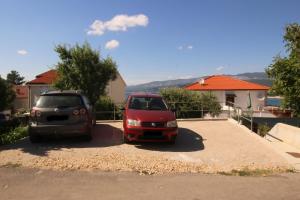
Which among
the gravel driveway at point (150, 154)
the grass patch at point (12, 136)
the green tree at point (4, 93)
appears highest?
the green tree at point (4, 93)

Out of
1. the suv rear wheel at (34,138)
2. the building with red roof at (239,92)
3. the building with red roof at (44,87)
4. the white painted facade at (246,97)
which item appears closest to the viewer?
the suv rear wheel at (34,138)

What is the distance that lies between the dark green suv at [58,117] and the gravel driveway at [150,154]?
0.42 m

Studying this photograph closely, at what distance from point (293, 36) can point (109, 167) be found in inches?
604

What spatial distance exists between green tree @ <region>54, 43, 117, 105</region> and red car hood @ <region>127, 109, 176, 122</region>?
12.5 metres

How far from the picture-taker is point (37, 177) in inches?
258

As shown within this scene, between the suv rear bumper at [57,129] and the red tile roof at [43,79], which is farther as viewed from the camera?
the red tile roof at [43,79]

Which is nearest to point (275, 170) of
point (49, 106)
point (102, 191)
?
point (102, 191)

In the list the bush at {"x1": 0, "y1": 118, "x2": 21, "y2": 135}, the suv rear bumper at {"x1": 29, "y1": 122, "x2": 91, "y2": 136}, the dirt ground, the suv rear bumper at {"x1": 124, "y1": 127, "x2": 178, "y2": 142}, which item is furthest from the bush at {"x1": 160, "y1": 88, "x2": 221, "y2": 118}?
the dirt ground

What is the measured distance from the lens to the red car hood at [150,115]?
9.95m

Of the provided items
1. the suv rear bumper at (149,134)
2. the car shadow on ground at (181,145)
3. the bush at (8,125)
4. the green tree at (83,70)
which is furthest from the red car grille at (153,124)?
the green tree at (83,70)

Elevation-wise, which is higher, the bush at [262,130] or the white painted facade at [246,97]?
the white painted facade at [246,97]

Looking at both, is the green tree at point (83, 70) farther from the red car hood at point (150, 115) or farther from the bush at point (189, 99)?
the red car hood at point (150, 115)

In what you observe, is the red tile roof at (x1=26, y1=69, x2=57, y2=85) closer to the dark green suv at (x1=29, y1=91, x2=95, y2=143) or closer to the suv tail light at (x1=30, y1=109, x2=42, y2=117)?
the dark green suv at (x1=29, y1=91, x2=95, y2=143)

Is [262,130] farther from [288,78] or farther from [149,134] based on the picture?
[149,134]
